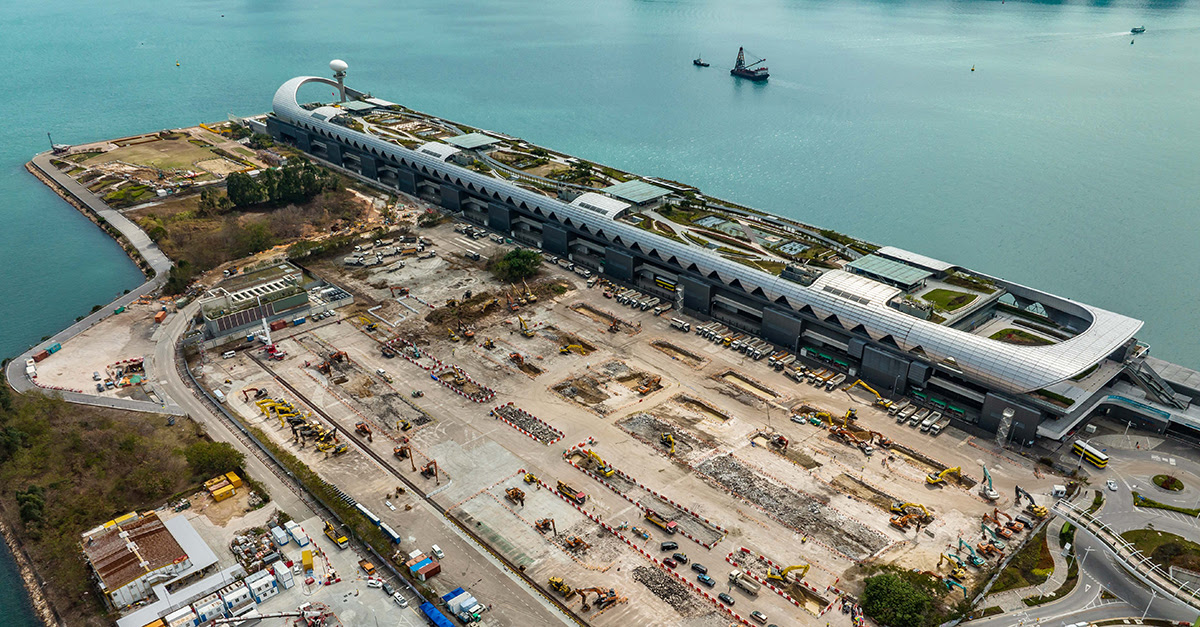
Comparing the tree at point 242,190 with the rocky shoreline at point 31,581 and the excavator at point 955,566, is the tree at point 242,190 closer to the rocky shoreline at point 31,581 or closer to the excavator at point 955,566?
the rocky shoreline at point 31,581

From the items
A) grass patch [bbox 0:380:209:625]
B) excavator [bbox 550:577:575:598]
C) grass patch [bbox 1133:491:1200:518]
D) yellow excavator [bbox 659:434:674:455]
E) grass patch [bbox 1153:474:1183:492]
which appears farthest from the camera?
yellow excavator [bbox 659:434:674:455]

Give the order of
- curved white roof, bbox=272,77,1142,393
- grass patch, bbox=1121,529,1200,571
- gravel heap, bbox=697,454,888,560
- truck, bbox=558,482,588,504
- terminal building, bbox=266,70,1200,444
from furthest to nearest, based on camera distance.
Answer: terminal building, bbox=266,70,1200,444
curved white roof, bbox=272,77,1142,393
truck, bbox=558,482,588,504
gravel heap, bbox=697,454,888,560
grass patch, bbox=1121,529,1200,571

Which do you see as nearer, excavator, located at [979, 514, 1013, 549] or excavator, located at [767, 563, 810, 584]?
excavator, located at [767, 563, 810, 584]

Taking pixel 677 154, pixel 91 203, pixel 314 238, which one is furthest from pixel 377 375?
pixel 677 154

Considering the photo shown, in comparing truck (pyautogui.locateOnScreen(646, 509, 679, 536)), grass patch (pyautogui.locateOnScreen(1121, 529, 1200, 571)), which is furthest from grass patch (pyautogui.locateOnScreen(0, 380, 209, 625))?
grass patch (pyautogui.locateOnScreen(1121, 529, 1200, 571))

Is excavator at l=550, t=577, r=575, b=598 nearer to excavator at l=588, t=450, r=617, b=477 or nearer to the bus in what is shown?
excavator at l=588, t=450, r=617, b=477

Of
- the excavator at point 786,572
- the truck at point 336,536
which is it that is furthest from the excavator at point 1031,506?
the truck at point 336,536

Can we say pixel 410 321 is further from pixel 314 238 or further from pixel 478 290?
pixel 314 238

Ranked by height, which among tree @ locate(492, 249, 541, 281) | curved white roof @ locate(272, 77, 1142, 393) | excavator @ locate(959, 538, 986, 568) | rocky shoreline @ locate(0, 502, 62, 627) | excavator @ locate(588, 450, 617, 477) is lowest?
rocky shoreline @ locate(0, 502, 62, 627)
